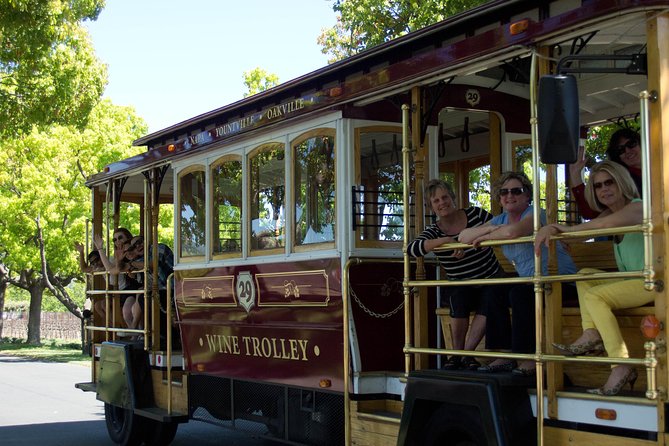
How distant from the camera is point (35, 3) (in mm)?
13812

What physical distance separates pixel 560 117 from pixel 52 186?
28686mm

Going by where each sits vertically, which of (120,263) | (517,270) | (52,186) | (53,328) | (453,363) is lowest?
(53,328)

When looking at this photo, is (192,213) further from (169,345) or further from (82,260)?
(82,260)

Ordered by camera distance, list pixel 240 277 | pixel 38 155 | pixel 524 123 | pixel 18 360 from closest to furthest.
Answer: pixel 524 123 → pixel 240 277 → pixel 18 360 → pixel 38 155

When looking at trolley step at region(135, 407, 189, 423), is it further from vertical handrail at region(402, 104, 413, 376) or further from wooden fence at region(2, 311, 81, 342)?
wooden fence at region(2, 311, 81, 342)

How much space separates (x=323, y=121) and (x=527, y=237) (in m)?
2.49

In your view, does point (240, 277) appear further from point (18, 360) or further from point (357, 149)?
point (18, 360)

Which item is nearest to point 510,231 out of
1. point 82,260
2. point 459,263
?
point 459,263

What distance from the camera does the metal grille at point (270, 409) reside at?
7.16 meters

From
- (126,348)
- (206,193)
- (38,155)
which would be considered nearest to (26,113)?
(126,348)

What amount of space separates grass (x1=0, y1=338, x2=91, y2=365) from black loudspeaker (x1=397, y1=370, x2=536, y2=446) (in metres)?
20.7

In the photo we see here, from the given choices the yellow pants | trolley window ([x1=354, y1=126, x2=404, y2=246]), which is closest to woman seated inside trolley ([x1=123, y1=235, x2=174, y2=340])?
trolley window ([x1=354, y1=126, x2=404, y2=246])

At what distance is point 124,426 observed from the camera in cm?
1041

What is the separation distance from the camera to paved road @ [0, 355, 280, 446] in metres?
11.1
